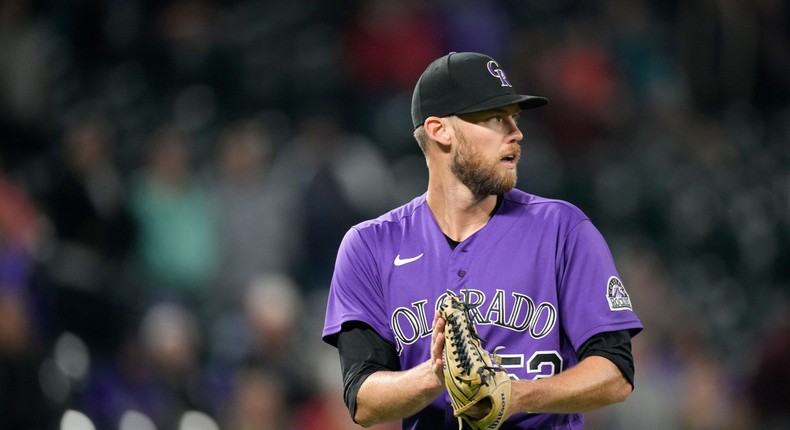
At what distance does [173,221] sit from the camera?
764cm

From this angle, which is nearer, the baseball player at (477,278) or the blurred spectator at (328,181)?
the baseball player at (477,278)

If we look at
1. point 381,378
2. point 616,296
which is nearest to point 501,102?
point 616,296

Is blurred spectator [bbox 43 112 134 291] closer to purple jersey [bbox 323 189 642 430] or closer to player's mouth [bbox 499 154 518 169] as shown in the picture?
purple jersey [bbox 323 189 642 430]

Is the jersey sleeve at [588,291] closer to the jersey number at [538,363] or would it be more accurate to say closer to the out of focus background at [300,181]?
the jersey number at [538,363]

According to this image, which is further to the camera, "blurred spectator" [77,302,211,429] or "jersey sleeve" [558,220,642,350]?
"blurred spectator" [77,302,211,429]

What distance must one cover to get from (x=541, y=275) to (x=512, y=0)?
259 inches

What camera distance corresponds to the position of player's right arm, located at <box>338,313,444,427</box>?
2.94 m

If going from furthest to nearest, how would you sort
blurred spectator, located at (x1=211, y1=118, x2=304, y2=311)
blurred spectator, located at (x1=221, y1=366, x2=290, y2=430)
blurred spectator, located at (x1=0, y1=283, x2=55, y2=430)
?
blurred spectator, located at (x1=211, y1=118, x2=304, y2=311)
blurred spectator, located at (x1=221, y1=366, x2=290, y2=430)
blurred spectator, located at (x1=0, y1=283, x2=55, y2=430)

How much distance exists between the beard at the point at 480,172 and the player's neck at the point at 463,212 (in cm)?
6

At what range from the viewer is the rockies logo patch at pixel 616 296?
3.15 m

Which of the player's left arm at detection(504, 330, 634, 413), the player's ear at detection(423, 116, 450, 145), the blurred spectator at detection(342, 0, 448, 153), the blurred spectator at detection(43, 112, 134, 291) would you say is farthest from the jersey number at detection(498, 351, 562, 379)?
the blurred spectator at detection(342, 0, 448, 153)

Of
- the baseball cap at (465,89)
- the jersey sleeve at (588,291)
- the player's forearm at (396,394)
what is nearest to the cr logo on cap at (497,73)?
the baseball cap at (465,89)

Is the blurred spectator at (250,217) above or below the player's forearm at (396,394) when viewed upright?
above

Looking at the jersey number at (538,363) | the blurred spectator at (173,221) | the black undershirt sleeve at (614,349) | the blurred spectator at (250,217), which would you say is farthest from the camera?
the blurred spectator at (250,217)
